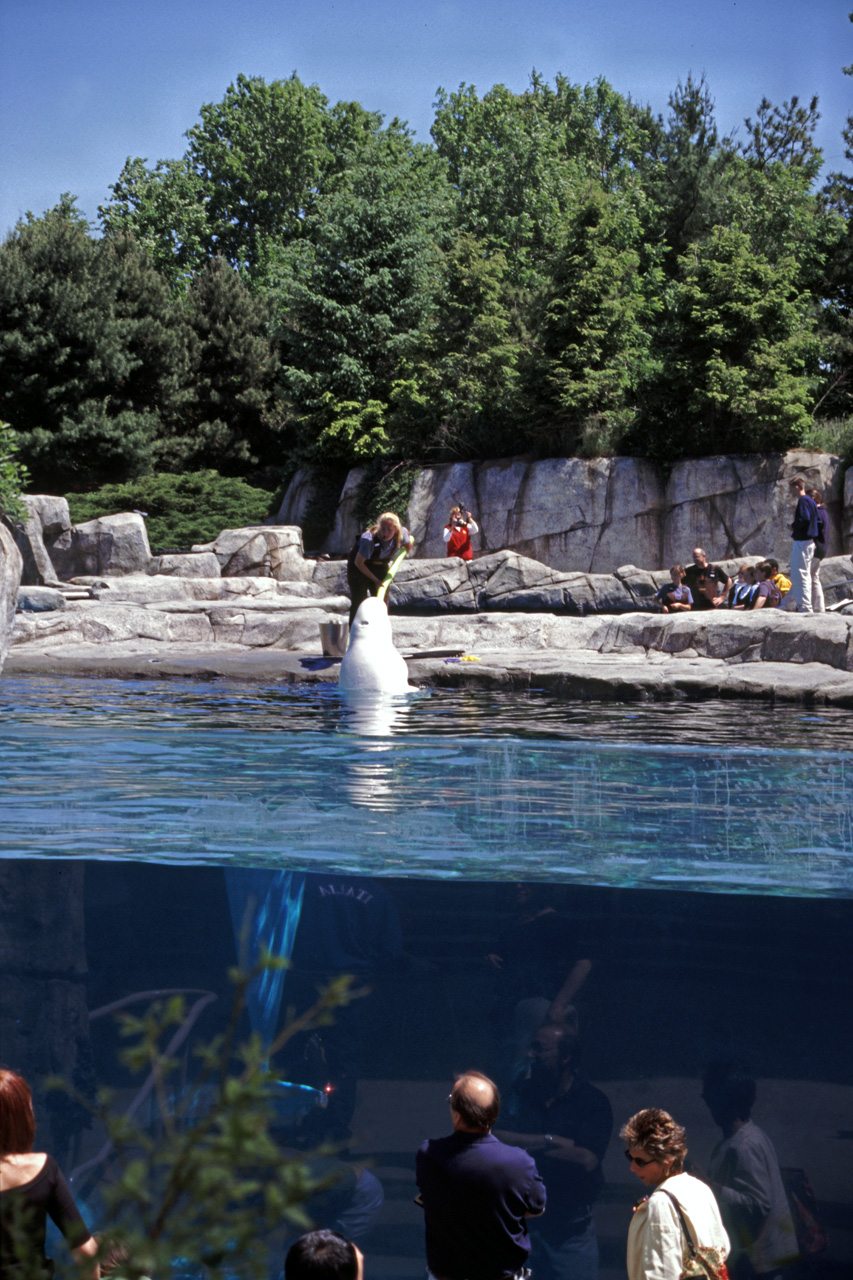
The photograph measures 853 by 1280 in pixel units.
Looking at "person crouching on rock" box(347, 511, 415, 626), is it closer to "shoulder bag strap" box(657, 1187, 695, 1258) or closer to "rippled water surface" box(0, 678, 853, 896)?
"rippled water surface" box(0, 678, 853, 896)

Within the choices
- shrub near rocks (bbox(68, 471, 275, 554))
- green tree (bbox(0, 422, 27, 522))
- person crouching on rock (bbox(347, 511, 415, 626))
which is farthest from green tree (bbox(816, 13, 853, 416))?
green tree (bbox(0, 422, 27, 522))

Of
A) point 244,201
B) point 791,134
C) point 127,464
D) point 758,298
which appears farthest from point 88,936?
point 244,201

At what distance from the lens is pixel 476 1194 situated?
3590 millimetres

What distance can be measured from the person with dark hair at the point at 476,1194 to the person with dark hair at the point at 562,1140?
128 centimetres

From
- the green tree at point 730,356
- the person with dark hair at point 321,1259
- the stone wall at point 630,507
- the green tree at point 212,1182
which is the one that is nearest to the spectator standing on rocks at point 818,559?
the stone wall at point 630,507

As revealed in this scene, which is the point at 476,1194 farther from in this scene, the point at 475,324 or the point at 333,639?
the point at 475,324

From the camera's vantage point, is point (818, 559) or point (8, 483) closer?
point (8, 483)

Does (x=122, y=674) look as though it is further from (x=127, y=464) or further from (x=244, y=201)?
(x=244, y=201)

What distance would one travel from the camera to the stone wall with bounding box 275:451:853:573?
77.5 feet

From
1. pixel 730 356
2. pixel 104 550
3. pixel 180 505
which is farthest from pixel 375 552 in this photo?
pixel 180 505

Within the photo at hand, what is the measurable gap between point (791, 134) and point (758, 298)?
Answer: 21.1 metres

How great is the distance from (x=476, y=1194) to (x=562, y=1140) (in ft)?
5.19

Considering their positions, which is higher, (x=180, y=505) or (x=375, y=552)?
(x=180, y=505)

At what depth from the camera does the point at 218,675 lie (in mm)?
12805
